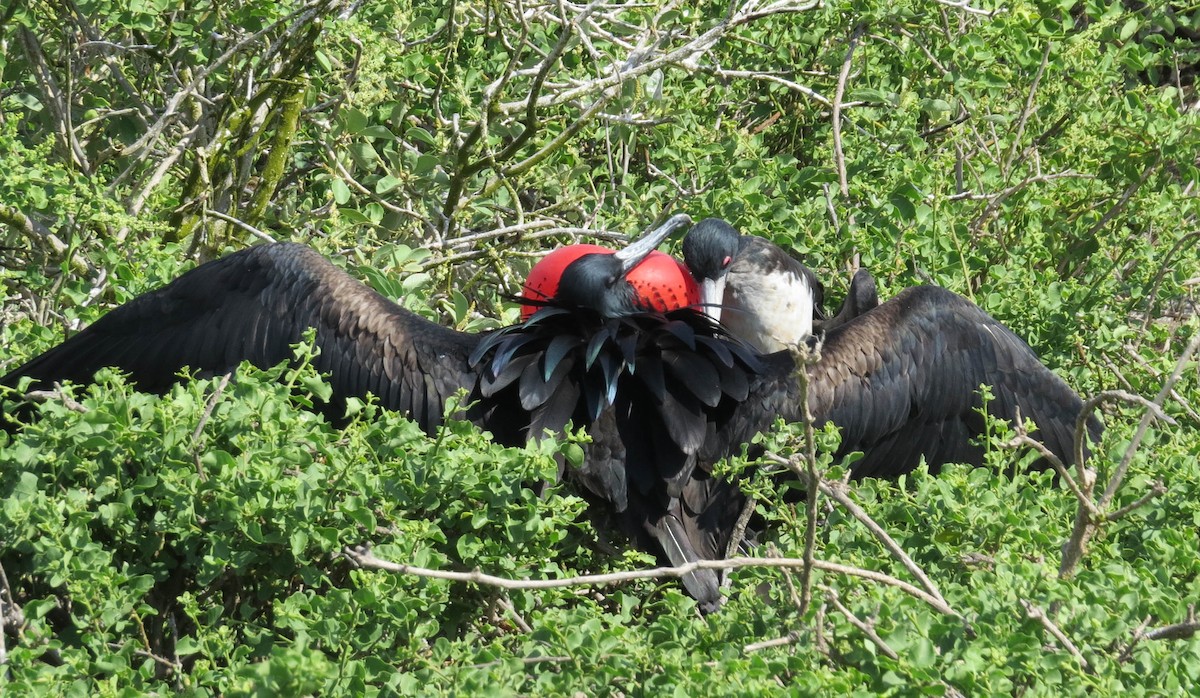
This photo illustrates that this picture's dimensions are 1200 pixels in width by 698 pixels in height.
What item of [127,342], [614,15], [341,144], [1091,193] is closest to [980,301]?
[1091,193]

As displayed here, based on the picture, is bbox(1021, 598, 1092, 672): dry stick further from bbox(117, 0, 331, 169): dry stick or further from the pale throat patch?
bbox(117, 0, 331, 169): dry stick

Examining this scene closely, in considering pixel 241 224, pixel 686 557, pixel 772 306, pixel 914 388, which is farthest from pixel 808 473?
pixel 241 224

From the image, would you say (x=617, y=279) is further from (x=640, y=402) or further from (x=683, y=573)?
(x=683, y=573)

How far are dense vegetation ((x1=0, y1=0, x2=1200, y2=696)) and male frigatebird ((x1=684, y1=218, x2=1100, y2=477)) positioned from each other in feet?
0.49

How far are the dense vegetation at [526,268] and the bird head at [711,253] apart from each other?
0.34 feet

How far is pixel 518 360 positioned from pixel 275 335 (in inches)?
19.7

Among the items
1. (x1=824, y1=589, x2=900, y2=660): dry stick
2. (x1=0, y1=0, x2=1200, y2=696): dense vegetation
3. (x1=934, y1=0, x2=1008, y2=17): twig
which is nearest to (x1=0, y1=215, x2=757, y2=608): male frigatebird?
(x1=0, y1=0, x2=1200, y2=696): dense vegetation

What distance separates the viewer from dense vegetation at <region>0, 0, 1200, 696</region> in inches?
73.5

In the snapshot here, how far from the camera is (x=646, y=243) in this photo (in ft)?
11.3

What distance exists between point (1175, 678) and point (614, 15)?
270cm

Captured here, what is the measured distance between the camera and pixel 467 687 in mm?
1702

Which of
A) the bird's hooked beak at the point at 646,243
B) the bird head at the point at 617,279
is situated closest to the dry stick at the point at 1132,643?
the bird head at the point at 617,279

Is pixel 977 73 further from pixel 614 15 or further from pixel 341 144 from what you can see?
pixel 341 144

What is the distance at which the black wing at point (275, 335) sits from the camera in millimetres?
3039
